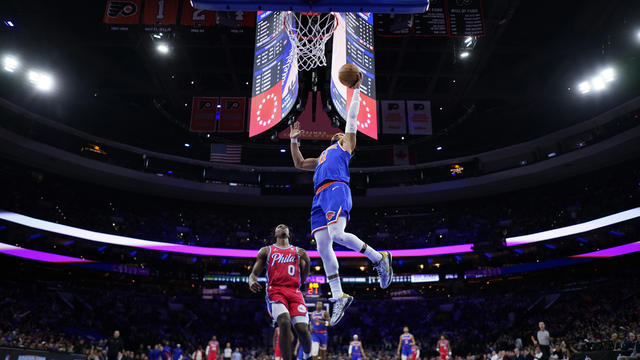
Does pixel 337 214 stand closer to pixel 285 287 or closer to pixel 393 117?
pixel 285 287

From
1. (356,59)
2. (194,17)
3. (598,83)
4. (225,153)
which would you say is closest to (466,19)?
(356,59)

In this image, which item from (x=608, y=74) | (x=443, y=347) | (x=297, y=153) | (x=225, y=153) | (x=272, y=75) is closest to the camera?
(x=297, y=153)

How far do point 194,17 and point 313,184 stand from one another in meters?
16.3

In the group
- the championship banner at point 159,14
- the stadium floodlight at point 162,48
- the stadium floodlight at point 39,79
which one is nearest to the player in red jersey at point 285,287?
the championship banner at point 159,14

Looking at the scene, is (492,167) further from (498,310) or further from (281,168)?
(281,168)

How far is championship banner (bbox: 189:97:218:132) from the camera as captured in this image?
16234mm

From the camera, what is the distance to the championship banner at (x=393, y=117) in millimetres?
16281

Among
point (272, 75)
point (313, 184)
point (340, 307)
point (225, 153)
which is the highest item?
point (225, 153)

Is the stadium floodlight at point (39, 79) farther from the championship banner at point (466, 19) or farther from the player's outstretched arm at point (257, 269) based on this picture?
the player's outstretched arm at point (257, 269)

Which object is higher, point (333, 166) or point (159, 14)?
point (159, 14)

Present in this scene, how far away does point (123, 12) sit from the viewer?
37.1 feet

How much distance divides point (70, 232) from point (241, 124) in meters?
13.7

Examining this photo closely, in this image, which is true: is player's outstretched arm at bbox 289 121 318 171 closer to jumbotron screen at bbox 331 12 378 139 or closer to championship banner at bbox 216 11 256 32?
jumbotron screen at bbox 331 12 378 139

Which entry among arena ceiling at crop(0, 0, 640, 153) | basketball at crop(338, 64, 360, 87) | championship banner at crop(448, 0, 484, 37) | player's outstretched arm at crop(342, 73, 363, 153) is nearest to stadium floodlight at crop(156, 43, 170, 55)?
arena ceiling at crop(0, 0, 640, 153)
